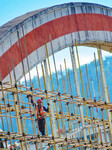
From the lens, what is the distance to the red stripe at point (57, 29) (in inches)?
640

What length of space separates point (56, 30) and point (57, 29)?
8 cm

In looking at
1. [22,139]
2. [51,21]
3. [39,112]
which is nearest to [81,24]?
[51,21]

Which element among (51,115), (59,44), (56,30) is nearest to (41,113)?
(51,115)

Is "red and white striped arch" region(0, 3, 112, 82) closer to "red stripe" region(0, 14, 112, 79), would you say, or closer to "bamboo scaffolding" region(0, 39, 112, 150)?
"red stripe" region(0, 14, 112, 79)

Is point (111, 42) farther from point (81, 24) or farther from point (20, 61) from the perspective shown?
point (20, 61)

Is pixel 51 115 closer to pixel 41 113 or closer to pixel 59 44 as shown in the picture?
pixel 41 113

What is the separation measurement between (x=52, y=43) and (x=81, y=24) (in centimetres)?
238

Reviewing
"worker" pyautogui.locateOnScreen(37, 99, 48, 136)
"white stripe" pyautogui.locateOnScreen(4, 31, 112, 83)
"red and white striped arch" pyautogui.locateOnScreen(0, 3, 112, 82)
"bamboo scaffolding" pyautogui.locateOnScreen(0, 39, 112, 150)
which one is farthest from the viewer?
"worker" pyautogui.locateOnScreen(37, 99, 48, 136)

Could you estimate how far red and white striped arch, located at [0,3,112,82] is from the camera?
637 inches

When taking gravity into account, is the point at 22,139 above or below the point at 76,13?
below

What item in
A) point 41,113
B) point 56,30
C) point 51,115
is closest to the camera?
point 41,113

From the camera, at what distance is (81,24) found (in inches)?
780

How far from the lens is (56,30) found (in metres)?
18.4

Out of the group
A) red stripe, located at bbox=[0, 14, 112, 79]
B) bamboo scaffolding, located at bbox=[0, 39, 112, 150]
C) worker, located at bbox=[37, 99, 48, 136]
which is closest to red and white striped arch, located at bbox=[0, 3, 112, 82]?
red stripe, located at bbox=[0, 14, 112, 79]
